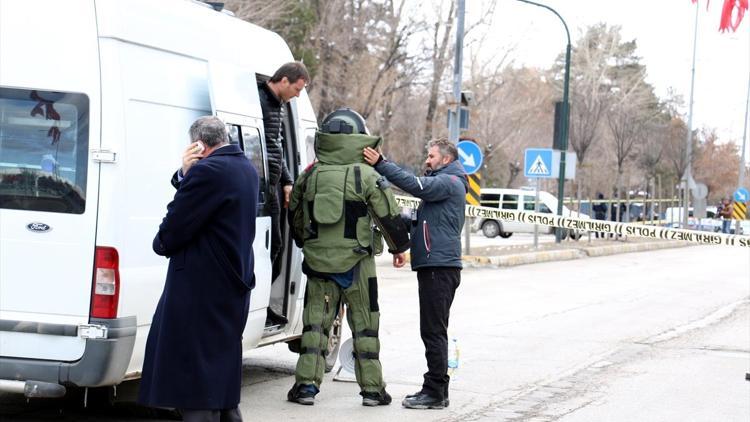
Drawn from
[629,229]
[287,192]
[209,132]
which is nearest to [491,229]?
[629,229]

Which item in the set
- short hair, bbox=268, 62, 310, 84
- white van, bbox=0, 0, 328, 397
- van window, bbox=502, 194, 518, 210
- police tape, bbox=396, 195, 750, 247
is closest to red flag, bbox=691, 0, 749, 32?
police tape, bbox=396, 195, 750, 247

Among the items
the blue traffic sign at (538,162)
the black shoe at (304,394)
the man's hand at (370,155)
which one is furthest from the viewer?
the blue traffic sign at (538,162)

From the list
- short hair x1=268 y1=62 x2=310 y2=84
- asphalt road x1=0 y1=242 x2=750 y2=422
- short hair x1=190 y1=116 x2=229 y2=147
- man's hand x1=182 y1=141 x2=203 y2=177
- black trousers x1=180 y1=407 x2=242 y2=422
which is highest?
short hair x1=268 y1=62 x2=310 y2=84

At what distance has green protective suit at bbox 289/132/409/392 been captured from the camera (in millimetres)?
7922

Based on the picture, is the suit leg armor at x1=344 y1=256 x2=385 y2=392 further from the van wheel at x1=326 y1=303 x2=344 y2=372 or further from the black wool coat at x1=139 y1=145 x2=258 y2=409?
the black wool coat at x1=139 y1=145 x2=258 y2=409

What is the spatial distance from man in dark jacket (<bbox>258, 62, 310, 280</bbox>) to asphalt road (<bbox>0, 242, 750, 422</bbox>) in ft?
4.27

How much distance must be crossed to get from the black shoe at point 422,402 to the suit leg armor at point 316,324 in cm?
65

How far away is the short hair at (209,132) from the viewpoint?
5.67 meters

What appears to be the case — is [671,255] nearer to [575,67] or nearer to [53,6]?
[53,6]

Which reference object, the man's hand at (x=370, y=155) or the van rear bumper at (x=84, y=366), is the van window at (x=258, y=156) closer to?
Result: the man's hand at (x=370, y=155)

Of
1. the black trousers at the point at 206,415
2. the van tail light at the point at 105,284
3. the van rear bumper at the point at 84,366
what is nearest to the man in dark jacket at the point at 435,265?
the van tail light at the point at 105,284

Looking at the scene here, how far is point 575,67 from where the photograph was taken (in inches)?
2628

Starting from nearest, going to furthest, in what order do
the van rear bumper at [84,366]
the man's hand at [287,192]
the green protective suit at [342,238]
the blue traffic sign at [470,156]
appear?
the van rear bumper at [84,366] < the green protective suit at [342,238] < the man's hand at [287,192] < the blue traffic sign at [470,156]

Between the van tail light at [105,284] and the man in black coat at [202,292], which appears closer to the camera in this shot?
the man in black coat at [202,292]
